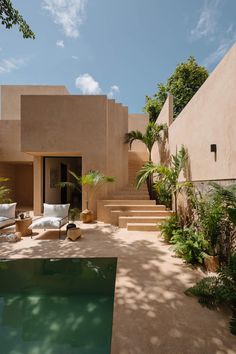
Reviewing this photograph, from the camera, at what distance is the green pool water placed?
2184 mm

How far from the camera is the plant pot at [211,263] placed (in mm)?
3684

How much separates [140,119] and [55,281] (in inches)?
551

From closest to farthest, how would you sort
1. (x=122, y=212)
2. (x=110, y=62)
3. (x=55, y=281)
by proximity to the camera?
1. (x=55, y=281)
2. (x=122, y=212)
3. (x=110, y=62)

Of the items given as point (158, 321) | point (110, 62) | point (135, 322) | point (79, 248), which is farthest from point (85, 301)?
point (110, 62)

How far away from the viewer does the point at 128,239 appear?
584 cm

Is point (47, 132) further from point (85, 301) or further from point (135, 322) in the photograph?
point (135, 322)

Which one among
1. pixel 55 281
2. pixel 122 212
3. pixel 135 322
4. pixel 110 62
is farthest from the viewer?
pixel 110 62

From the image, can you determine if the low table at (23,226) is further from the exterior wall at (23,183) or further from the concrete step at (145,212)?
the exterior wall at (23,183)

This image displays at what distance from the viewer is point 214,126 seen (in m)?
4.28

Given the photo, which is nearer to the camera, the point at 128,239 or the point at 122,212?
the point at 128,239

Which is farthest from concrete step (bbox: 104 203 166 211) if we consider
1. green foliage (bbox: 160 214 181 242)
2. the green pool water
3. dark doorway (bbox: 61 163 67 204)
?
dark doorway (bbox: 61 163 67 204)

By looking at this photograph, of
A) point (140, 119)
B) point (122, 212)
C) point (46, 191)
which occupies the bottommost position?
point (122, 212)

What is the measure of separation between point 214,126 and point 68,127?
6580 millimetres

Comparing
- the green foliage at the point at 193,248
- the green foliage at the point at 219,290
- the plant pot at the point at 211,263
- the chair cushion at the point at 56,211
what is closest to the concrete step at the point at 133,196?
the chair cushion at the point at 56,211
